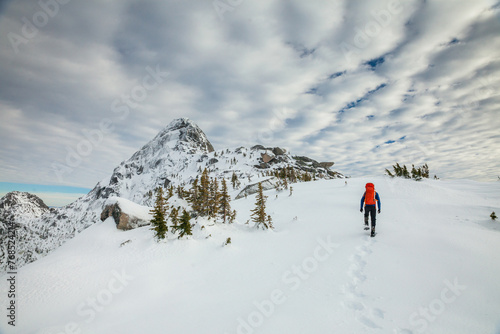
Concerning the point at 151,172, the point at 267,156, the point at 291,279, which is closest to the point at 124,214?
the point at 291,279

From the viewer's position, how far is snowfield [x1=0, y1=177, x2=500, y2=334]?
4.53 metres

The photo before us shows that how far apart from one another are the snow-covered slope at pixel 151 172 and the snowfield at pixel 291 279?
86.7 metres

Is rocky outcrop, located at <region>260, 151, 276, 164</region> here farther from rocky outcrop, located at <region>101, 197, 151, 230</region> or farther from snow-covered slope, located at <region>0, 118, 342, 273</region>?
rocky outcrop, located at <region>101, 197, 151, 230</region>

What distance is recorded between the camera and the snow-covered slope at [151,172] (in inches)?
4703

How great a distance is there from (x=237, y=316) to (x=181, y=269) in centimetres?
448

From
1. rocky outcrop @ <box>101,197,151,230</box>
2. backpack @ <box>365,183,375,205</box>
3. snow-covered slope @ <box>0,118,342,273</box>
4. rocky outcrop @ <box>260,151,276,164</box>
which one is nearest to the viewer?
backpack @ <box>365,183,375,205</box>

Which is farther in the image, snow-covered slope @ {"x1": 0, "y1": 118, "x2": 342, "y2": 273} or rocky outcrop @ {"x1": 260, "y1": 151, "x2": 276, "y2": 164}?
snow-covered slope @ {"x1": 0, "y1": 118, "x2": 342, "y2": 273}

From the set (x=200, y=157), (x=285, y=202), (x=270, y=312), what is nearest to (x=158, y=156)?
(x=200, y=157)

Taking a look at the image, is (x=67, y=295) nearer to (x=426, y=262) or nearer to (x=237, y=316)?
(x=237, y=316)

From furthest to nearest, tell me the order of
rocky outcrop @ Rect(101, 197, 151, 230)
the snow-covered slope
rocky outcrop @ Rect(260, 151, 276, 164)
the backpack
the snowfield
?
the snow-covered slope
rocky outcrop @ Rect(260, 151, 276, 164)
rocky outcrop @ Rect(101, 197, 151, 230)
the backpack
the snowfield

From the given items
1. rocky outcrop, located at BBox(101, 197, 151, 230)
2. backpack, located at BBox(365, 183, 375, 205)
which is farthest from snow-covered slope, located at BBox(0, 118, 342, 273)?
backpack, located at BBox(365, 183, 375, 205)

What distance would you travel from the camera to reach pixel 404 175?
1930 centimetres

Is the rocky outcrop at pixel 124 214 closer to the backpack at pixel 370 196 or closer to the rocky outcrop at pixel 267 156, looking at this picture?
the backpack at pixel 370 196

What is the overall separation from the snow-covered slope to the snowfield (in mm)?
86654
